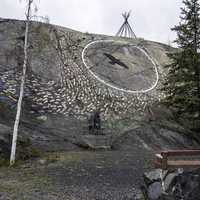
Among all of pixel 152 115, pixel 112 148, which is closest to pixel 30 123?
pixel 112 148

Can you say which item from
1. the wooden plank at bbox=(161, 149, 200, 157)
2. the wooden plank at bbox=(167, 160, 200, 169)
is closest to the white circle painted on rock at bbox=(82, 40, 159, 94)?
the wooden plank at bbox=(161, 149, 200, 157)

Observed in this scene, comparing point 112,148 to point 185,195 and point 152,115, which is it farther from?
point 185,195

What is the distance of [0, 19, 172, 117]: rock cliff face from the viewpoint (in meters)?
18.4

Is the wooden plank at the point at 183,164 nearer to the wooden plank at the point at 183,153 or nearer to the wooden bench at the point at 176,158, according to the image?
the wooden bench at the point at 176,158

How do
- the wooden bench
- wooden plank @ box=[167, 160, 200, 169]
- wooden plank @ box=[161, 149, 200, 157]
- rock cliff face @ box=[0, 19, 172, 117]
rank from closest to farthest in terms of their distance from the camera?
wooden plank @ box=[167, 160, 200, 169], the wooden bench, wooden plank @ box=[161, 149, 200, 157], rock cliff face @ box=[0, 19, 172, 117]

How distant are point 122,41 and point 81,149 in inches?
624

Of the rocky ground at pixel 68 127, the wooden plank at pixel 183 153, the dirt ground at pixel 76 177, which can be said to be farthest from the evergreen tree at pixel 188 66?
→ the wooden plank at pixel 183 153

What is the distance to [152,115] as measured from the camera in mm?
20469

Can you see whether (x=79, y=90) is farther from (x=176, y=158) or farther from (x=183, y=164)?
(x=183, y=164)

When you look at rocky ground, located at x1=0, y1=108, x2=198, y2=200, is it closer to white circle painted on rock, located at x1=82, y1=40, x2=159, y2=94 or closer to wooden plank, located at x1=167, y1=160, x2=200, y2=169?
wooden plank, located at x1=167, y1=160, x2=200, y2=169

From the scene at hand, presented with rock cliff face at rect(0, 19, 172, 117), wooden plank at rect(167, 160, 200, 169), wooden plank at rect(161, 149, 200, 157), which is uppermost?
rock cliff face at rect(0, 19, 172, 117)

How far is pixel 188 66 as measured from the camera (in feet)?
59.8

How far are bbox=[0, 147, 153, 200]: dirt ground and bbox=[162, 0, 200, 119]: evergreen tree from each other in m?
6.04

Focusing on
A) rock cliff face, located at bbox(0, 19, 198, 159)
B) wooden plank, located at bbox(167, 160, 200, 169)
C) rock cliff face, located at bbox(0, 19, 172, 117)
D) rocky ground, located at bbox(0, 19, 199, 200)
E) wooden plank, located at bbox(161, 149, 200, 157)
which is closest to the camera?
wooden plank, located at bbox(167, 160, 200, 169)
